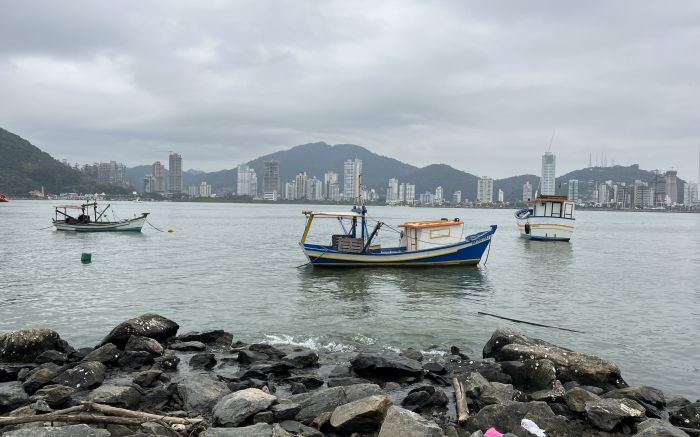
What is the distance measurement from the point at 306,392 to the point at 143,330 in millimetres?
6074

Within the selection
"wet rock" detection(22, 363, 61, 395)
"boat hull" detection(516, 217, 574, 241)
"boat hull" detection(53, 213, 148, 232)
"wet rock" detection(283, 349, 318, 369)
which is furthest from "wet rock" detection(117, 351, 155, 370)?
"boat hull" detection(516, 217, 574, 241)

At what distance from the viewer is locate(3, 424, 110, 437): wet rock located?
300 inches

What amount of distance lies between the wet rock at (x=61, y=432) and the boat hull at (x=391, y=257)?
24573 millimetres

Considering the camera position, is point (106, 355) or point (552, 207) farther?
point (552, 207)

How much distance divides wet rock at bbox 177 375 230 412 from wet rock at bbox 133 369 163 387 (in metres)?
1.15

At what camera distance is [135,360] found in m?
13.0

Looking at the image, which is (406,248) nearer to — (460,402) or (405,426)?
(460,402)

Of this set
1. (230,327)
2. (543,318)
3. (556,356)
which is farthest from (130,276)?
(556,356)

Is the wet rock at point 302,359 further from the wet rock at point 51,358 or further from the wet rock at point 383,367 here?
the wet rock at point 51,358

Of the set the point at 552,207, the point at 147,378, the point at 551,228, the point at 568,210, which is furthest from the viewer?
the point at 568,210

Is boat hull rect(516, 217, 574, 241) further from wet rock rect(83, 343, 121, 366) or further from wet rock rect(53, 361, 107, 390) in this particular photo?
wet rock rect(53, 361, 107, 390)

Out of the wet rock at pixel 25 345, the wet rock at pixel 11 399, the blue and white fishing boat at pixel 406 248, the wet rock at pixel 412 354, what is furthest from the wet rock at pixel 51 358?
the blue and white fishing boat at pixel 406 248

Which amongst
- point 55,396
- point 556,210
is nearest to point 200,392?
point 55,396

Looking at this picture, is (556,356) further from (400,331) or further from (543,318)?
(543,318)
